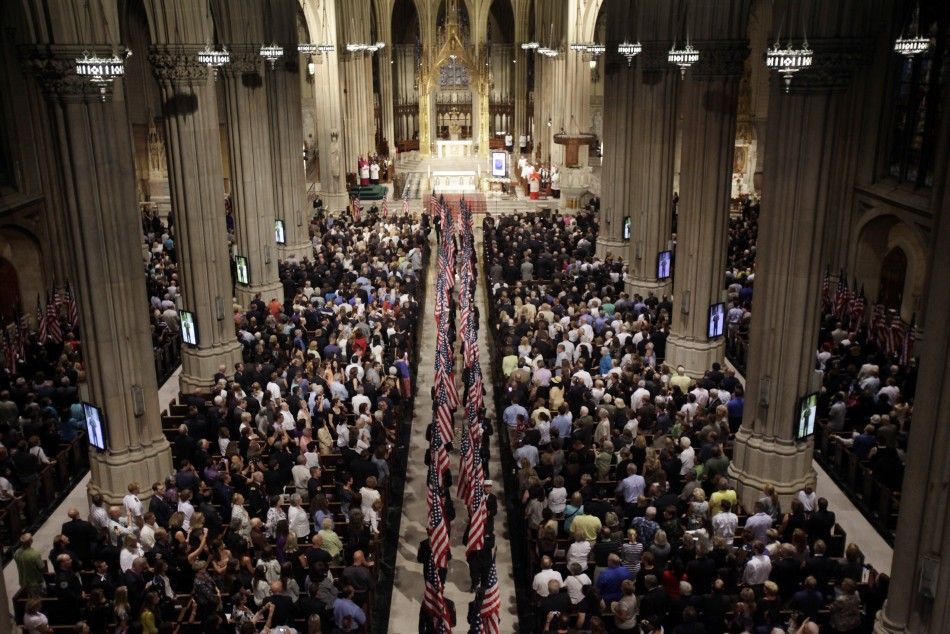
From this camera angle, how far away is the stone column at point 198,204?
1998cm

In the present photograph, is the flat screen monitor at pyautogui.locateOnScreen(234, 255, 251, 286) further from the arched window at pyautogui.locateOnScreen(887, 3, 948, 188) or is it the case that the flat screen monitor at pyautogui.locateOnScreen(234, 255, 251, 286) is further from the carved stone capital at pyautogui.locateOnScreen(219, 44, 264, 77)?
the arched window at pyautogui.locateOnScreen(887, 3, 948, 188)

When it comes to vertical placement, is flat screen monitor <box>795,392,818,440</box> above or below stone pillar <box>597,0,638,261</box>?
below

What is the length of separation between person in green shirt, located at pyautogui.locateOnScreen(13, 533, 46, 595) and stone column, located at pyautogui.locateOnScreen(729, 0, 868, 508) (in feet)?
38.9

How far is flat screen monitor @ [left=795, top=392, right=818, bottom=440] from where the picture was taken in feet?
51.5

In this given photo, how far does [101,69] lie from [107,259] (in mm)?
3356

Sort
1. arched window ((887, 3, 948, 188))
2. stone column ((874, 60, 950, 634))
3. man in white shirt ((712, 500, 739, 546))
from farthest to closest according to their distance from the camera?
arched window ((887, 3, 948, 188)) → man in white shirt ((712, 500, 739, 546)) → stone column ((874, 60, 950, 634))

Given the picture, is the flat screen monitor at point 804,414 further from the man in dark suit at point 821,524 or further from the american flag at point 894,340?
the american flag at point 894,340

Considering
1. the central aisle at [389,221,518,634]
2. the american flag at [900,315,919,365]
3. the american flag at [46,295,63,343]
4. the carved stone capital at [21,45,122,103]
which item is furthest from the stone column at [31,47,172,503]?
the american flag at [900,315,919,365]

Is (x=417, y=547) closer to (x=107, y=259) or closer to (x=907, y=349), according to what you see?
(x=107, y=259)

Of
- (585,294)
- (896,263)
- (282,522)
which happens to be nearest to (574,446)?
(282,522)

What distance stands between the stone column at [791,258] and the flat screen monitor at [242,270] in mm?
16121

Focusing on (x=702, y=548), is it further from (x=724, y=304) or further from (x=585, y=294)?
(x=585, y=294)

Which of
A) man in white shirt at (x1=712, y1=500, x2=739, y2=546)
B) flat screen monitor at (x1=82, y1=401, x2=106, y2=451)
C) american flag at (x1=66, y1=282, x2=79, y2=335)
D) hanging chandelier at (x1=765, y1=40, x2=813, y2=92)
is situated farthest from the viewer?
american flag at (x1=66, y1=282, x2=79, y2=335)

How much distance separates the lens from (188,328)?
21.7 meters
